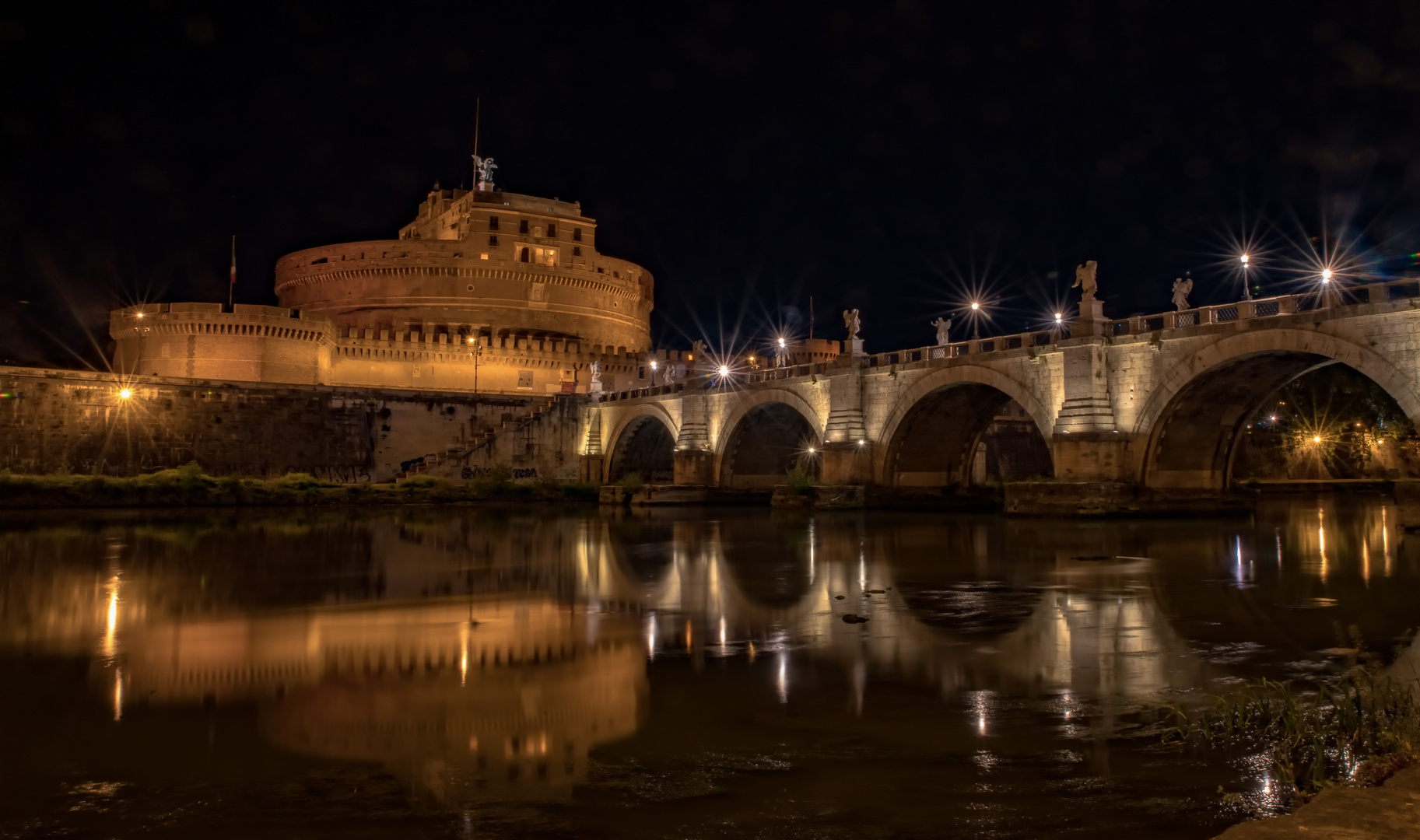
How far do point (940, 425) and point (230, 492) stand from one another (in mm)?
24617

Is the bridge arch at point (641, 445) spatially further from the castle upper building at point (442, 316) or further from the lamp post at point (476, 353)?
the lamp post at point (476, 353)

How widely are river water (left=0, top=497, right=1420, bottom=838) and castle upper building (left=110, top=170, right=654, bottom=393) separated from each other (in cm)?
3203

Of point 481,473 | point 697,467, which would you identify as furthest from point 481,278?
point 697,467

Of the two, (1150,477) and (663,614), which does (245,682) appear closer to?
(663,614)

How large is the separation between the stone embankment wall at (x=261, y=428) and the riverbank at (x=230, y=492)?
3528 millimetres

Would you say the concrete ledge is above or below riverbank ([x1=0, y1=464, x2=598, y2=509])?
below

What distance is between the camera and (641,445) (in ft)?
161

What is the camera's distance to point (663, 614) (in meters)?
11.5

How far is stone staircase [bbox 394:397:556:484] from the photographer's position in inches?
1752

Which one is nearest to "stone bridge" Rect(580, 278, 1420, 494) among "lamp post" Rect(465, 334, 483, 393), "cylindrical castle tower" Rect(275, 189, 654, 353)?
"lamp post" Rect(465, 334, 483, 393)

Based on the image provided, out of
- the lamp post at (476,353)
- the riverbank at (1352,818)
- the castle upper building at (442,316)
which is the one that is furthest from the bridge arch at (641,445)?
the riverbank at (1352,818)

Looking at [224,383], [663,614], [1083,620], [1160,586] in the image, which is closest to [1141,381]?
[1160,586]

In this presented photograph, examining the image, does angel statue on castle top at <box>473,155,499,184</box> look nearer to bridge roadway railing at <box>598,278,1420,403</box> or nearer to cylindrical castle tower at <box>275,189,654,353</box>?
cylindrical castle tower at <box>275,189,654,353</box>

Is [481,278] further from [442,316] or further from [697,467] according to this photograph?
[697,467]
